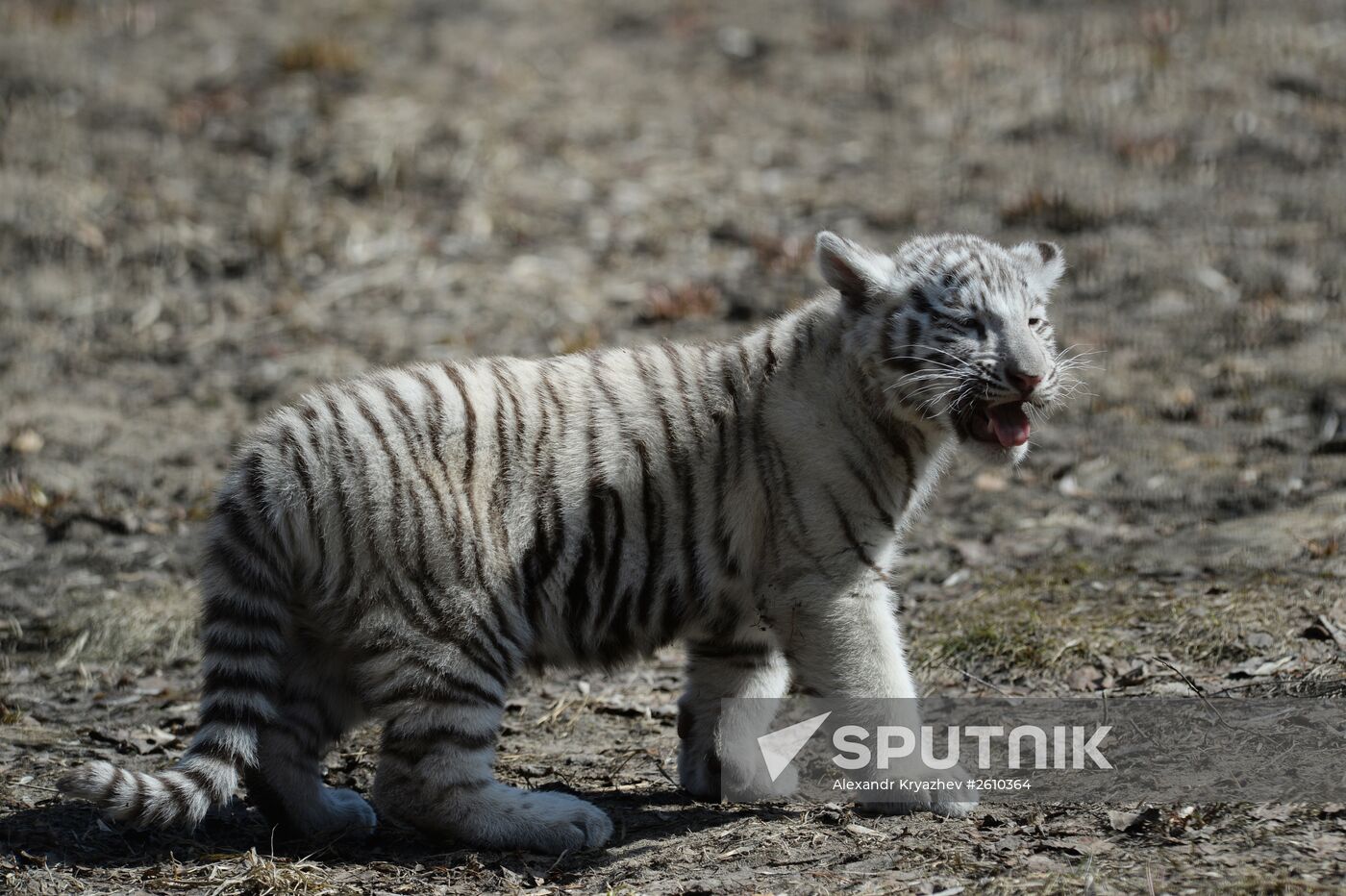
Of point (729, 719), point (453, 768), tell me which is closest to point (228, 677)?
point (453, 768)

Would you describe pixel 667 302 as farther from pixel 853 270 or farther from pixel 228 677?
pixel 228 677

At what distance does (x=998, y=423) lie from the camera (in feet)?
14.2

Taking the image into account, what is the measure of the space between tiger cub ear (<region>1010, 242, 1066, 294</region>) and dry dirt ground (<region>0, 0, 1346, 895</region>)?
1.32 meters

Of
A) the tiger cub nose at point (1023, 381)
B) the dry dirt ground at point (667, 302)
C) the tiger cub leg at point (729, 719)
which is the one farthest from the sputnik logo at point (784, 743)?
the tiger cub nose at point (1023, 381)

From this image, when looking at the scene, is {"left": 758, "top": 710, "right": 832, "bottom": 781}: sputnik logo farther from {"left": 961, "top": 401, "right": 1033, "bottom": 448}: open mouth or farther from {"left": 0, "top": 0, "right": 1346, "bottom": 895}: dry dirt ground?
{"left": 961, "top": 401, "right": 1033, "bottom": 448}: open mouth

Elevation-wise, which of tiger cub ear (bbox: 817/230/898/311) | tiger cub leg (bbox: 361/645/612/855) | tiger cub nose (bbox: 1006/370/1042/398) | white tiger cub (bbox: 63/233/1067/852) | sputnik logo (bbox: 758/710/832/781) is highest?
tiger cub ear (bbox: 817/230/898/311)

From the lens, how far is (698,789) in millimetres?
4590

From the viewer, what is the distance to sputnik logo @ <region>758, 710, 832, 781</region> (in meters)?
4.60

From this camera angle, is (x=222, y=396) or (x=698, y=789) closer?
(x=698, y=789)

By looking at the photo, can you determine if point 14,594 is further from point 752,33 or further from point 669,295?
point 752,33

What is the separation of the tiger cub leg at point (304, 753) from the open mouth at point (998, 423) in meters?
2.00

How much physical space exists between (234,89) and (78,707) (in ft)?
22.0

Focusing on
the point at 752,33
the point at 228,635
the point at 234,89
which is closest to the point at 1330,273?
the point at 752,33

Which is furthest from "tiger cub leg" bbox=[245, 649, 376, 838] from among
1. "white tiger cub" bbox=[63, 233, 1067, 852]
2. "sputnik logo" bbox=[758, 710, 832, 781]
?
"sputnik logo" bbox=[758, 710, 832, 781]
